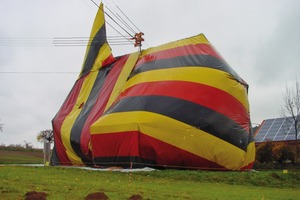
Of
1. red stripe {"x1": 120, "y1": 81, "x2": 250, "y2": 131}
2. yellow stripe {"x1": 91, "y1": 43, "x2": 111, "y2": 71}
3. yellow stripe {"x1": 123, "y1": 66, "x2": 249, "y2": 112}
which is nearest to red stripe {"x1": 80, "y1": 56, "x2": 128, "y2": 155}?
yellow stripe {"x1": 91, "y1": 43, "x2": 111, "y2": 71}

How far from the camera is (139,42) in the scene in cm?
2222

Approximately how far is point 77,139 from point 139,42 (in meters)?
6.66

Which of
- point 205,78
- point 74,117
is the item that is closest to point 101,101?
point 74,117

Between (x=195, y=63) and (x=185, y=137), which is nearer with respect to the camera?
(x=185, y=137)

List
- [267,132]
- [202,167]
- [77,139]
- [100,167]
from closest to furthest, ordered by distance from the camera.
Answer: [202,167] < [100,167] < [77,139] < [267,132]

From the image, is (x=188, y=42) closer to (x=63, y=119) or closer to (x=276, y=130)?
(x=63, y=119)

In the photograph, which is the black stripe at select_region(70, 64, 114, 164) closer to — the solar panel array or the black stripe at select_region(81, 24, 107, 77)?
the black stripe at select_region(81, 24, 107, 77)

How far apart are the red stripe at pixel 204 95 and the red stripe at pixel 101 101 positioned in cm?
267

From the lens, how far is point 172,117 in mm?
15719

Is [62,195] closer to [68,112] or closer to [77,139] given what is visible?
[77,139]

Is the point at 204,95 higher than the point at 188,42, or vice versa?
the point at 188,42

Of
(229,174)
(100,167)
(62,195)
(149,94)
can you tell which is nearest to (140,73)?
(149,94)

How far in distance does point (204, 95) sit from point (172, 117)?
1624 mm

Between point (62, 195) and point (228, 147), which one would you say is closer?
point (62, 195)
